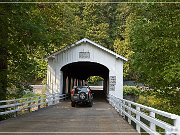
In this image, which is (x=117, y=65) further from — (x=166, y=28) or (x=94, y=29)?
(x=94, y=29)

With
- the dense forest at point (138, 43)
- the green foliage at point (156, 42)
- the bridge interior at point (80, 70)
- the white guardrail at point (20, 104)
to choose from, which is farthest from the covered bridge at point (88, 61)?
the green foliage at point (156, 42)

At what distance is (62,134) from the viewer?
34.4 feet

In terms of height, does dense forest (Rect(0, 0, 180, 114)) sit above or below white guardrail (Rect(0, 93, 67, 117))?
above

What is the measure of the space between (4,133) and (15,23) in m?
8.81

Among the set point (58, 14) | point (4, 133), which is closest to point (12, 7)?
point (4, 133)

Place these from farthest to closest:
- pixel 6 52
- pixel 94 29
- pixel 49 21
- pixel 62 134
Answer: pixel 94 29 < pixel 49 21 < pixel 6 52 < pixel 62 134

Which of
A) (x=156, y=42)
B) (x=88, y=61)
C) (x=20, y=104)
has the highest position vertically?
(x=88, y=61)

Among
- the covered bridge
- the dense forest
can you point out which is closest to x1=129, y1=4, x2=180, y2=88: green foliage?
the dense forest

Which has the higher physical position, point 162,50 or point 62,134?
point 162,50

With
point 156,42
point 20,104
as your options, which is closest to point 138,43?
point 156,42

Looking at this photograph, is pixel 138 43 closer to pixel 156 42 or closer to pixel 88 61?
pixel 156 42

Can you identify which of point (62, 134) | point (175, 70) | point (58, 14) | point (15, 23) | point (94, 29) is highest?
point (94, 29)

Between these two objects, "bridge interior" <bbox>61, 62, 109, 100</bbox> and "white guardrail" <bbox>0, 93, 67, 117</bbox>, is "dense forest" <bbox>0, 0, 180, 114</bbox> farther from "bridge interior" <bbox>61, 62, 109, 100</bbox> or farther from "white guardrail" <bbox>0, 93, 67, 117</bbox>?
"bridge interior" <bbox>61, 62, 109, 100</bbox>

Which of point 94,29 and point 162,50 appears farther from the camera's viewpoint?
point 94,29
